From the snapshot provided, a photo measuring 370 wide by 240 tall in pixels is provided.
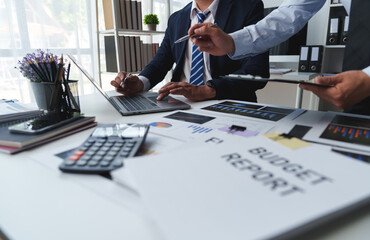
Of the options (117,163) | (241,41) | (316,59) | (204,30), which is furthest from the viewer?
(316,59)

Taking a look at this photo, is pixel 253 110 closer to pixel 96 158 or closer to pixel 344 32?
pixel 96 158

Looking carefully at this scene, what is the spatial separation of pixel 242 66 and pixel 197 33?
489 mm

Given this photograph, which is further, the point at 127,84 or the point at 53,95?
the point at 127,84

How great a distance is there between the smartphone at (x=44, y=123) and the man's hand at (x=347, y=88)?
2.04ft

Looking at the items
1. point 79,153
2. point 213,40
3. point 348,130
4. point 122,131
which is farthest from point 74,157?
point 213,40

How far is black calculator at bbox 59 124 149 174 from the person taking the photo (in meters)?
0.43

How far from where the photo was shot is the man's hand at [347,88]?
0.63m

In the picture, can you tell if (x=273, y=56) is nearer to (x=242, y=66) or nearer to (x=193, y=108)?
(x=242, y=66)

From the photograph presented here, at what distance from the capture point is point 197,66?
4.55 ft

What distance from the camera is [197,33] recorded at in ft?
2.99

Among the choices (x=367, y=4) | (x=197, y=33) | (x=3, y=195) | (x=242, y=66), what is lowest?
(x=3, y=195)

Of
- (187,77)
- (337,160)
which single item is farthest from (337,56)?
(337,160)

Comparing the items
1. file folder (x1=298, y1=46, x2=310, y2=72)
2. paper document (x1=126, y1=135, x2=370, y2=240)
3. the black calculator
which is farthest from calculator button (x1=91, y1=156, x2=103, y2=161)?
file folder (x1=298, y1=46, x2=310, y2=72)

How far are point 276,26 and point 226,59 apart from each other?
340mm
